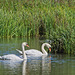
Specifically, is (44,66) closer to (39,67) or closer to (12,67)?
(39,67)

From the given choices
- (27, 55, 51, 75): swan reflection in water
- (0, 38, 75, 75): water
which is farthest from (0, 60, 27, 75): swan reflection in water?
(27, 55, 51, 75): swan reflection in water

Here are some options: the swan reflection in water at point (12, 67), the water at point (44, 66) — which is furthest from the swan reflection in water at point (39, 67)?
the swan reflection in water at point (12, 67)

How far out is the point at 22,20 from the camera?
81.6 feet

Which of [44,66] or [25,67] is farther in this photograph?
[44,66]

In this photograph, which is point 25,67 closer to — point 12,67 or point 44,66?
point 12,67

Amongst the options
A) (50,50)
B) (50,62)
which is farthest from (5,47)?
(50,62)

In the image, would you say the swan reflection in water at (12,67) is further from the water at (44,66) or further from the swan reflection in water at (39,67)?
the swan reflection in water at (39,67)

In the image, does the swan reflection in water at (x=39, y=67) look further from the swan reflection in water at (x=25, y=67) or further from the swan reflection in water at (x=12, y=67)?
the swan reflection in water at (x=12, y=67)

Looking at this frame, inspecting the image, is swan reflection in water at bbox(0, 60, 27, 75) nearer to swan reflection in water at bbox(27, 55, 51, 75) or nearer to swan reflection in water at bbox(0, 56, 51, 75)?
swan reflection in water at bbox(0, 56, 51, 75)

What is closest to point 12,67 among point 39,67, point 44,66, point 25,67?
point 25,67

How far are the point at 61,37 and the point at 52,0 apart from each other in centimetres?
1708

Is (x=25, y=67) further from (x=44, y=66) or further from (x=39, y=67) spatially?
(x=44, y=66)

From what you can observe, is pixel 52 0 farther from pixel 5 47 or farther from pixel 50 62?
pixel 50 62

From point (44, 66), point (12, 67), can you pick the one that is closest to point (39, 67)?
point (44, 66)
